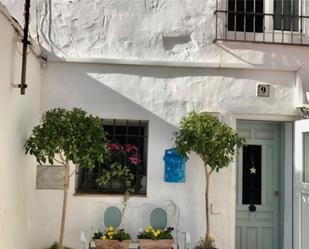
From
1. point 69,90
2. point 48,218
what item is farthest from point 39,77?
point 48,218

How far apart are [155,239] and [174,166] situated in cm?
101

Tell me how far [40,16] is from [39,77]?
0.90 m

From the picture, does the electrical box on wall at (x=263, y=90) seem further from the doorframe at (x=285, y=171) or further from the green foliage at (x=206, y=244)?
the green foliage at (x=206, y=244)

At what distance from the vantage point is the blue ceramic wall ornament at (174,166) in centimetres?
589

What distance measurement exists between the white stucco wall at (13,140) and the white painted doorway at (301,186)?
3.60m

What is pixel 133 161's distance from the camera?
19.9 ft

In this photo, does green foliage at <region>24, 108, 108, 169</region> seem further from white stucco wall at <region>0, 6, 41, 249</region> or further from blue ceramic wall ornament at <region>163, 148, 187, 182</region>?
blue ceramic wall ornament at <region>163, 148, 187, 182</region>

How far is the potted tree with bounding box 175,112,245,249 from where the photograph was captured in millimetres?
5336

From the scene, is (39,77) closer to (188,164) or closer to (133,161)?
(133,161)

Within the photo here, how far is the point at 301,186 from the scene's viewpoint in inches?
233

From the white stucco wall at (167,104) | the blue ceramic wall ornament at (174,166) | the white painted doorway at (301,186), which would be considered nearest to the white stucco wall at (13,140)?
the white stucco wall at (167,104)

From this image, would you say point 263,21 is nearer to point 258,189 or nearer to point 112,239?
point 258,189

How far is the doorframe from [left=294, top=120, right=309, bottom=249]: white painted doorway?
156mm

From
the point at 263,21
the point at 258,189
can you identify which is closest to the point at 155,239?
the point at 258,189
